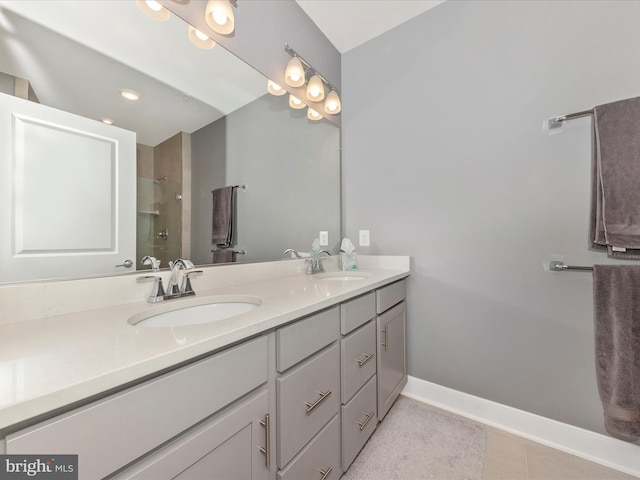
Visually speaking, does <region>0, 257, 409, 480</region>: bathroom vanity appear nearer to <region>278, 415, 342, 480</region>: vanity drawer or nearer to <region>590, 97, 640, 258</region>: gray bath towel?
<region>278, 415, 342, 480</region>: vanity drawer

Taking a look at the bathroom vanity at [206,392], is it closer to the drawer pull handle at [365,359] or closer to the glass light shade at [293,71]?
the drawer pull handle at [365,359]

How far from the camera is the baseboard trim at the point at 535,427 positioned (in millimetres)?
1150

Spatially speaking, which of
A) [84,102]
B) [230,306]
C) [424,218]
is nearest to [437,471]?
[230,306]

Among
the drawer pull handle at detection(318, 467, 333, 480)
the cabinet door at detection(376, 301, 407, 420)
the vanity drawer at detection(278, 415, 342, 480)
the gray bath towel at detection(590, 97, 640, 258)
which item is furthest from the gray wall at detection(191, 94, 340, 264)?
the gray bath towel at detection(590, 97, 640, 258)

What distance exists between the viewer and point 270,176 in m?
1.49

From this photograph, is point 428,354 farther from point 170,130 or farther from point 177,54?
point 177,54

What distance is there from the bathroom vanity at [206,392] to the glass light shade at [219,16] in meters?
1.09

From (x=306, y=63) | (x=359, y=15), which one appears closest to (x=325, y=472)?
(x=306, y=63)

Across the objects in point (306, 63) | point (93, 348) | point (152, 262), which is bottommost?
point (93, 348)

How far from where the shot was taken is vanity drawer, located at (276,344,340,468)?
29.4 inches

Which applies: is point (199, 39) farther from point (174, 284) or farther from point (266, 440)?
point (266, 440)

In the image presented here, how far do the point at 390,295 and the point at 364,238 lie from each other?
0.57 metres

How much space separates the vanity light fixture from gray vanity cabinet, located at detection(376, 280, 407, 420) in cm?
129

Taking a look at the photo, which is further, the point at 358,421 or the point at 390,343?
the point at 390,343
